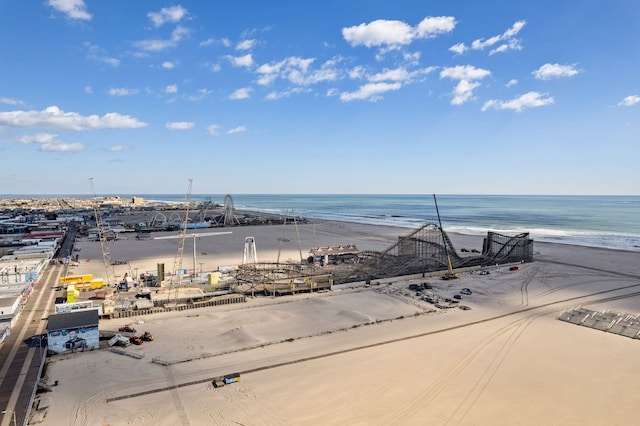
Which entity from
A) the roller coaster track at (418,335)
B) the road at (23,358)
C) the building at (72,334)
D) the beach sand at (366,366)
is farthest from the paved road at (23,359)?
the roller coaster track at (418,335)

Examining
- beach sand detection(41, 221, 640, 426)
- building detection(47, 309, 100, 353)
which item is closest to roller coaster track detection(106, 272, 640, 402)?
beach sand detection(41, 221, 640, 426)

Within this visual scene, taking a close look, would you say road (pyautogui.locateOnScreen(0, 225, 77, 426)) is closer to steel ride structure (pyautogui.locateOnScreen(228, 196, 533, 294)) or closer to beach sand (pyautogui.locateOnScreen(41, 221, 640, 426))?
beach sand (pyautogui.locateOnScreen(41, 221, 640, 426))

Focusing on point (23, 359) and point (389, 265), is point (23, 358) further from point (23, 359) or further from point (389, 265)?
point (389, 265)

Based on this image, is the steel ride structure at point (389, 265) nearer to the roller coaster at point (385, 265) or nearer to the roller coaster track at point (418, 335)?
the roller coaster at point (385, 265)

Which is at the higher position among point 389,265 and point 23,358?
point 389,265

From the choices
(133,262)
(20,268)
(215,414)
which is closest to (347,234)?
(133,262)

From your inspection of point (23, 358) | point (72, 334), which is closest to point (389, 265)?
point (72, 334)
